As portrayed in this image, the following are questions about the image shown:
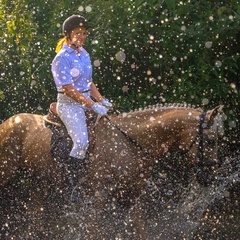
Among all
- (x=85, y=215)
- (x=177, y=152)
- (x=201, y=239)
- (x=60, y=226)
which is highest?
(x=177, y=152)

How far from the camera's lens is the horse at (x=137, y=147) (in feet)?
22.7

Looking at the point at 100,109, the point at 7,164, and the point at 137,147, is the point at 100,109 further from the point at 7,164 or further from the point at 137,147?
the point at 7,164

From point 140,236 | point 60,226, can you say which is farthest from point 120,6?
point 140,236

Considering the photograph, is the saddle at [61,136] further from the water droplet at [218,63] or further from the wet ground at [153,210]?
the water droplet at [218,63]

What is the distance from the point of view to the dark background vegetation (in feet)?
32.3

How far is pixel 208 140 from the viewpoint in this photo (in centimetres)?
688

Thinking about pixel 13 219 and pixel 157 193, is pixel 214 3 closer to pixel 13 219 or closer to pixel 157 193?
pixel 157 193

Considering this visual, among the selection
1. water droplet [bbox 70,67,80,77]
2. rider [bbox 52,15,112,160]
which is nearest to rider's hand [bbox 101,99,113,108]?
rider [bbox 52,15,112,160]

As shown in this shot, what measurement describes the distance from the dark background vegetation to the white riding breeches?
96.4 inches

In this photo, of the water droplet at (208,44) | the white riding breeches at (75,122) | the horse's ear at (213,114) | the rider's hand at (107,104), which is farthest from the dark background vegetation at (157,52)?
the horse's ear at (213,114)

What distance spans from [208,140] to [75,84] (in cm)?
183

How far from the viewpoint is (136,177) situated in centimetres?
730

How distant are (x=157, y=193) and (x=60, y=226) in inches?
64.1

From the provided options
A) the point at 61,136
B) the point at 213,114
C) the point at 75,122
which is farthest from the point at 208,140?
the point at 61,136
